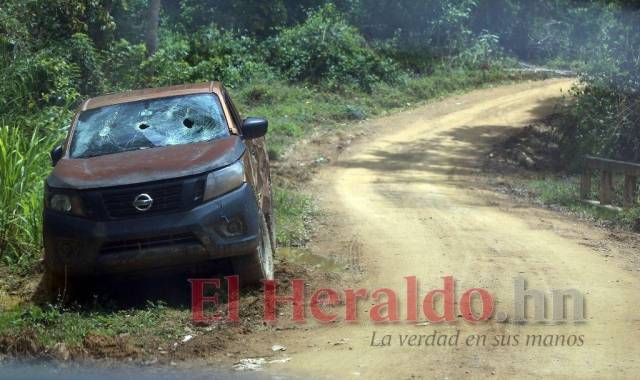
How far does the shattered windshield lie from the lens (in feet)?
28.4

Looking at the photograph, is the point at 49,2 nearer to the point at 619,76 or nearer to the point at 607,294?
the point at 619,76

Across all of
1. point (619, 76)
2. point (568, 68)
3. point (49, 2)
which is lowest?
point (568, 68)

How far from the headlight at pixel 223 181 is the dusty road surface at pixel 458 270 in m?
1.30

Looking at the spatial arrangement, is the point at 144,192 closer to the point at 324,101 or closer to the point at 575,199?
the point at 575,199

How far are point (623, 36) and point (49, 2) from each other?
36.5ft

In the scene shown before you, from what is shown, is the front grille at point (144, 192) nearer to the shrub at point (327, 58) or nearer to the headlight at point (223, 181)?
the headlight at point (223, 181)

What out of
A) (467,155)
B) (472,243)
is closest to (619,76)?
(467,155)

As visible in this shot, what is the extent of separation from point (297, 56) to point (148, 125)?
1963 centimetres

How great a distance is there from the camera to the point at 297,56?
1110 inches

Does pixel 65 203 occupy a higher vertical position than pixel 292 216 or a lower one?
higher

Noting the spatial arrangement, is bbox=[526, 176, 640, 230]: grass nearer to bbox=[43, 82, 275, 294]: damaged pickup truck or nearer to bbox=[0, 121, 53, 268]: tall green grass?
bbox=[43, 82, 275, 294]: damaged pickup truck

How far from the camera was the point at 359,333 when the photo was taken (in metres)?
7.07

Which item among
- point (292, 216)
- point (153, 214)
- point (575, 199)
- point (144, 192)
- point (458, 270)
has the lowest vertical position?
point (575, 199)

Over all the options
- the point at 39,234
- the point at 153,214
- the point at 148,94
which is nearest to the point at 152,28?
the point at 39,234
